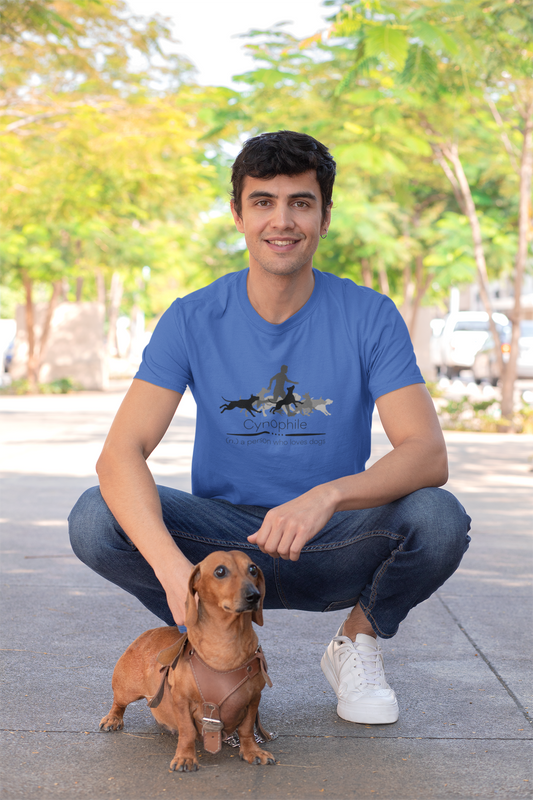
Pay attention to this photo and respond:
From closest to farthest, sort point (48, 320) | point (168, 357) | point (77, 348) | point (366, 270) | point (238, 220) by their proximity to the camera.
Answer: point (168, 357) < point (238, 220) < point (366, 270) < point (48, 320) < point (77, 348)

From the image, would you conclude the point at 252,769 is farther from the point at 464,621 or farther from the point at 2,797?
the point at 464,621

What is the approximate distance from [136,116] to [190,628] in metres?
13.0

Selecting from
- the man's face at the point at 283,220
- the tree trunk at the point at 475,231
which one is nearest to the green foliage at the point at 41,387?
the tree trunk at the point at 475,231

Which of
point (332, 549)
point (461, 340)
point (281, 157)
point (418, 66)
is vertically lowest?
point (332, 549)

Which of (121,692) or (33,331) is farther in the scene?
(33,331)

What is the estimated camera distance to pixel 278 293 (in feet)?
9.93

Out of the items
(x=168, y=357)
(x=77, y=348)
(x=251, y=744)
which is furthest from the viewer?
(x=77, y=348)

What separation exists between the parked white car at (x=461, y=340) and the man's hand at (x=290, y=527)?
24669 millimetres

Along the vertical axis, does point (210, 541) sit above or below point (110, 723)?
above

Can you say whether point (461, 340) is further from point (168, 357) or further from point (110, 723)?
point (110, 723)

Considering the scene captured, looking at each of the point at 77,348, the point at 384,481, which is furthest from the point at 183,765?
the point at 77,348

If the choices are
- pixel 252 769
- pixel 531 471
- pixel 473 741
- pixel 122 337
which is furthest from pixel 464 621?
pixel 122 337

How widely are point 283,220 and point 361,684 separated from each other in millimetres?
1498

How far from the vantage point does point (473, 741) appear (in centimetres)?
259
